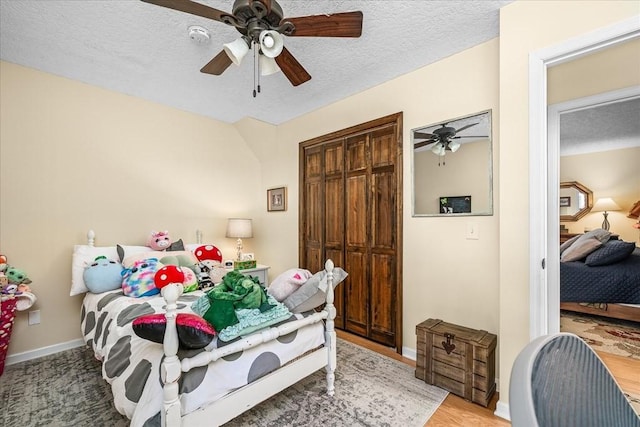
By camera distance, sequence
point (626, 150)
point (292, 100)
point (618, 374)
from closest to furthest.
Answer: point (618, 374), point (292, 100), point (626, 150)

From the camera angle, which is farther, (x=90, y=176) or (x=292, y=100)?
(x=292, y=100)

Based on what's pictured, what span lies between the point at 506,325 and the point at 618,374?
1.32 meters

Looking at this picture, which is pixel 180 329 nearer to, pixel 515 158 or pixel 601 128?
pixel 515 158

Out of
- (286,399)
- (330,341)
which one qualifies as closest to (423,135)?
(330,341)

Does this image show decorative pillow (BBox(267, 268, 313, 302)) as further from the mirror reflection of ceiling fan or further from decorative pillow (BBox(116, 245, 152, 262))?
decorative pillow (BBox(116, 245, 152, 262))

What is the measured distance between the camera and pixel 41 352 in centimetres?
255

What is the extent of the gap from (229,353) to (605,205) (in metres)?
5.20

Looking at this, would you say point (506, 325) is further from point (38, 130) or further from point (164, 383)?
point (38, 130)

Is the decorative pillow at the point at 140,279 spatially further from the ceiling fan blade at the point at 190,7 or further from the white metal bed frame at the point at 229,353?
the ceiling fan blade at the point at 190,7

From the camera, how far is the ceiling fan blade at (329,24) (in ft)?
4.76

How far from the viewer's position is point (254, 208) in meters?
4.21

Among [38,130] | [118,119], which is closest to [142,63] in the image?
[118,119]

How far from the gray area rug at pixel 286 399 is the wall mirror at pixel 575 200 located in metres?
3.84

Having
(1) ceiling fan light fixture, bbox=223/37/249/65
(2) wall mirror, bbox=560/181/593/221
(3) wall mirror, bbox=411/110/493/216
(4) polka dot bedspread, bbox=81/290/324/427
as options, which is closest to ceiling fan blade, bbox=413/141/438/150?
(3) wall mirror, bbox=411/110/493/216
